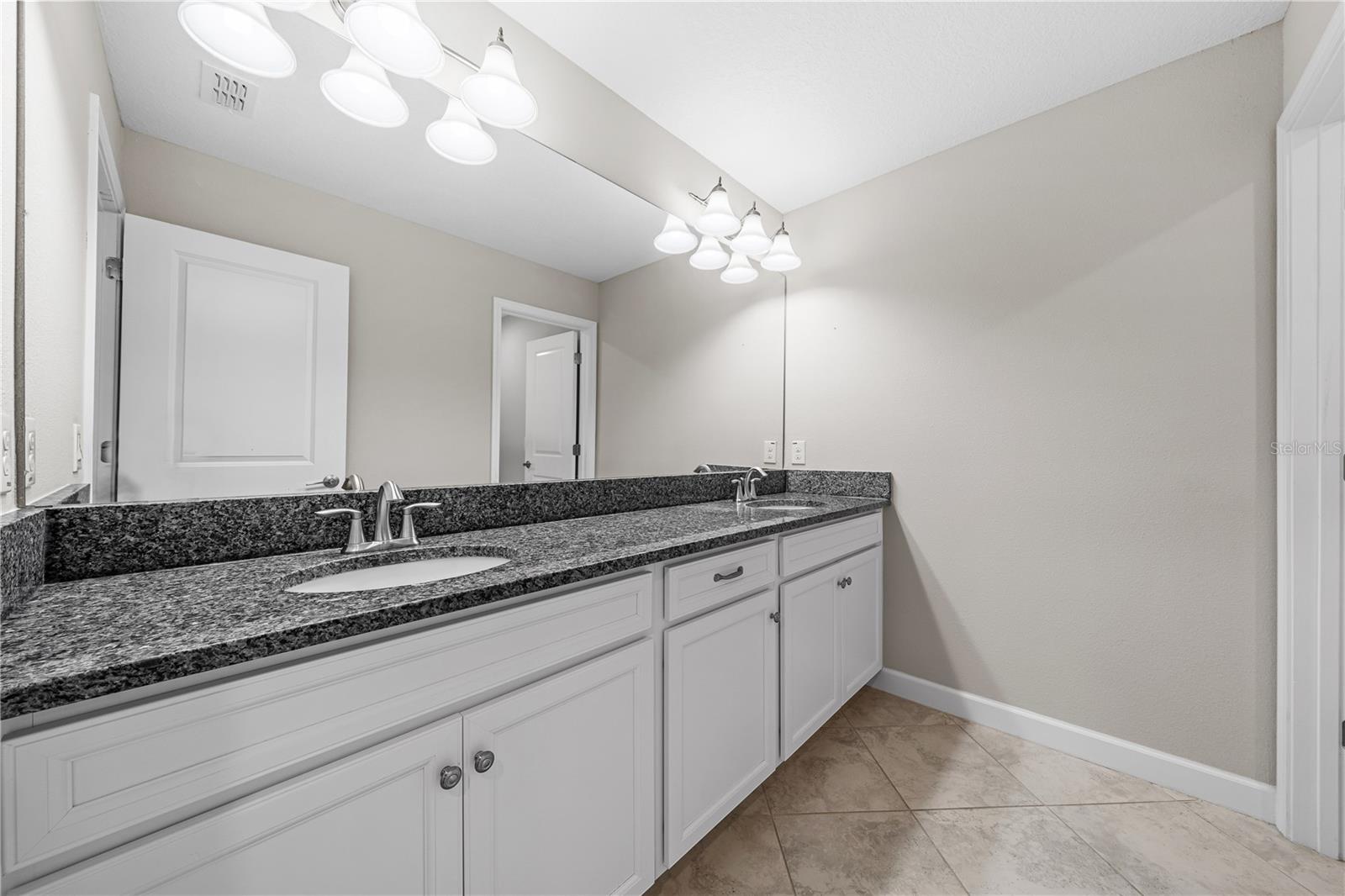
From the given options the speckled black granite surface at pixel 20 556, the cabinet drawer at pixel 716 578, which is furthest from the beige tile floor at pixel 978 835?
the speckled black granite surface at pixel 20 556

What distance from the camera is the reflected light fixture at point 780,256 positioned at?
234cm

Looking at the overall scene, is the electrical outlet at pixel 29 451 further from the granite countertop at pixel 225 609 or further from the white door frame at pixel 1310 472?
the white door frame at pixel 1310 472

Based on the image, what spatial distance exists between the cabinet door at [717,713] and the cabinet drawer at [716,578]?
1.4 inches

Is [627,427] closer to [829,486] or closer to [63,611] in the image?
[829,486]

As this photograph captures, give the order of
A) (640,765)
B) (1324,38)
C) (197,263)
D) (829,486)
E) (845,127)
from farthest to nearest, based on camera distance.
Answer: (829,486) → (845,127) → (1324,38) → (640,765) → (197,263)

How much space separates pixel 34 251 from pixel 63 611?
0.55 m

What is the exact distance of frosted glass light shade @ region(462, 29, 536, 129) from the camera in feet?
4.43

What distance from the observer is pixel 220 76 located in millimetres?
983

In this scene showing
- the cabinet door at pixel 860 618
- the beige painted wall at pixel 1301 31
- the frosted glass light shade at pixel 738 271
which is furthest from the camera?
the frosted glass light shade at pixel 738 271

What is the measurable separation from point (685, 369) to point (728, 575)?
3.34 feet

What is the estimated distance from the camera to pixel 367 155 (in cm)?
119

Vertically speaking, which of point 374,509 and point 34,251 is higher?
point 34,251

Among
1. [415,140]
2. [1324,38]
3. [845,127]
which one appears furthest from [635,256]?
[1324,38]

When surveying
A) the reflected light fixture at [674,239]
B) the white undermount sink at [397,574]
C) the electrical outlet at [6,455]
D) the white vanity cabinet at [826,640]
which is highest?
the reflected light fixture at [674,239]
